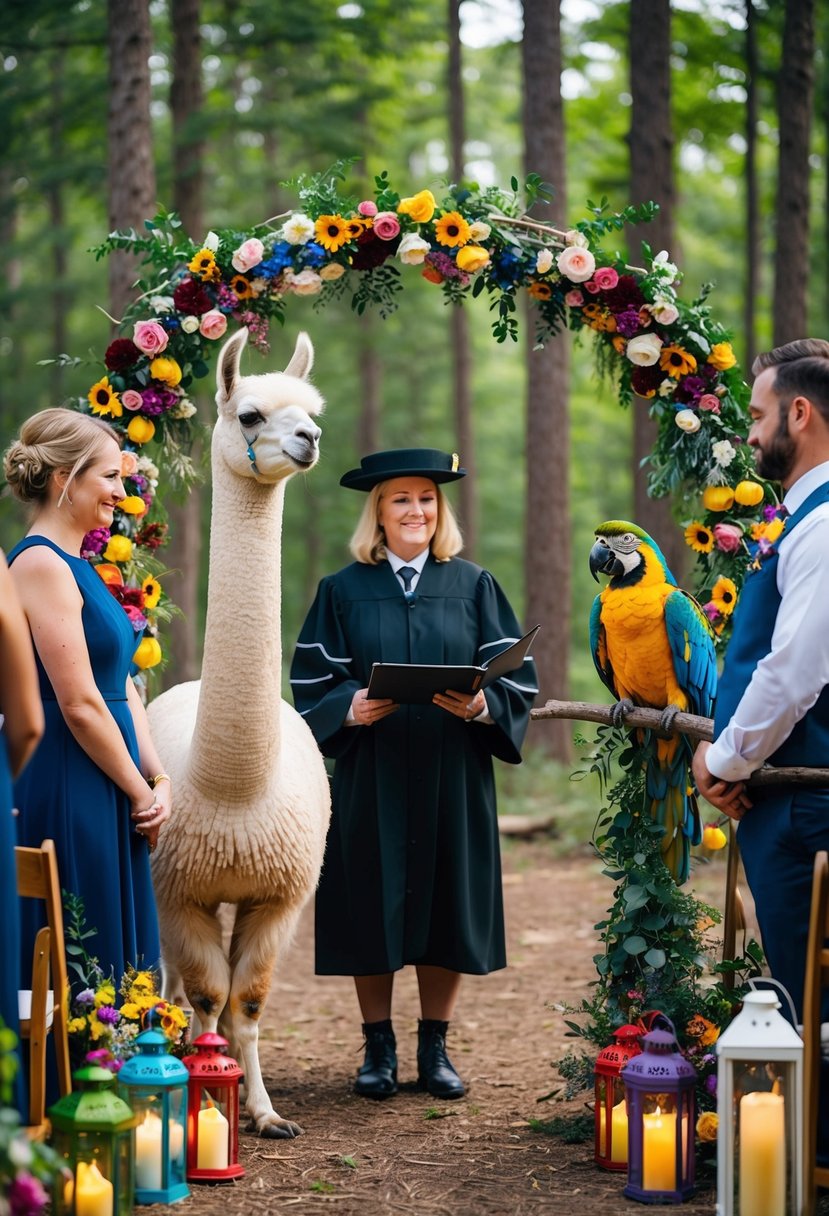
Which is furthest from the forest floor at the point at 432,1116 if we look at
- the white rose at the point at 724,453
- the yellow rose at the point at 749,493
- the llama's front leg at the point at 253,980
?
the white rose at the point at 724,453

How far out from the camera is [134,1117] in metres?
3.50

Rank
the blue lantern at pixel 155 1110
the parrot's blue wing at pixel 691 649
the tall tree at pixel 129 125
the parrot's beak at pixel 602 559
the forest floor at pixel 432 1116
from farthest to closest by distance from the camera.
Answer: the tall tree at pixel 129 125, the parrot's beak at pixel 602 559, the parrot's blue wing at pixel 691 649, the forest floor at pixel 432 1116, the blue lantern at pixel 155 1110

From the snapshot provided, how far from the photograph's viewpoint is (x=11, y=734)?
3.03 m

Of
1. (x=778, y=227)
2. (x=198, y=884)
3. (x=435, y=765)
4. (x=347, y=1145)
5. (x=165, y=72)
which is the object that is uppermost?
(x=165, y=72)

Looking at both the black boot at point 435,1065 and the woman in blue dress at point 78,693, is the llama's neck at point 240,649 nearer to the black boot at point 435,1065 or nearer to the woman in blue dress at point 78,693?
the woman in blue dress at point 78,693

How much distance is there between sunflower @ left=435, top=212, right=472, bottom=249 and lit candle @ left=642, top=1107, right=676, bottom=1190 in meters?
3.40

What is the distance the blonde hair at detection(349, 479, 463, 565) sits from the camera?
5.26m

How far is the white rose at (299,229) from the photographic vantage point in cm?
530

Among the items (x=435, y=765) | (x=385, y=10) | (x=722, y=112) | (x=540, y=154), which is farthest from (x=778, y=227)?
(x=435, y=765)

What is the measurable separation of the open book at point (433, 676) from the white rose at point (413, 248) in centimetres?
170

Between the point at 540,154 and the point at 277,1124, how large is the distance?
29.3ft

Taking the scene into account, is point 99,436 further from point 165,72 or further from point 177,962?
point 165,72

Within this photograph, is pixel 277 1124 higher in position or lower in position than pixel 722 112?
lower

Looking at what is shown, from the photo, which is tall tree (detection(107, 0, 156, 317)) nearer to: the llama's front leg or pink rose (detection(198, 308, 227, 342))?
pink rose (detection(198, 308, 227, 342))
